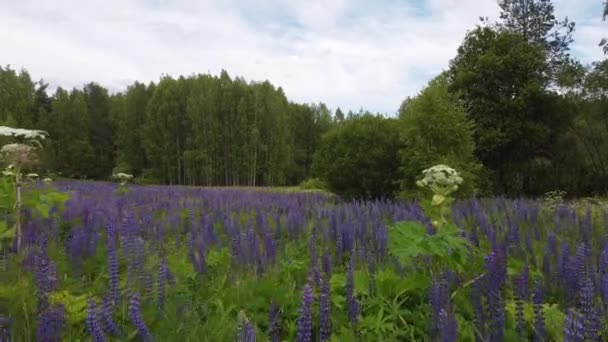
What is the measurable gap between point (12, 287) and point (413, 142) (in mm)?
10610

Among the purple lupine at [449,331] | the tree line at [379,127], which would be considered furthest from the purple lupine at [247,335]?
the tree line at [379,127]

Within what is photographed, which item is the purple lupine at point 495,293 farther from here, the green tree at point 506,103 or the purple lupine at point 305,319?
the green tree at point 506,103

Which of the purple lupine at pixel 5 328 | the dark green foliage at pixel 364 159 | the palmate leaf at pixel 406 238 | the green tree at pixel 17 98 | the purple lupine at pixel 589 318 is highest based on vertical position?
the green tree at pixel 17 98

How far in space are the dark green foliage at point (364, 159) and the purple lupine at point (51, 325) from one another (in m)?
11.6

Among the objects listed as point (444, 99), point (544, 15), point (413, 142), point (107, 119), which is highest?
point (544, 15)

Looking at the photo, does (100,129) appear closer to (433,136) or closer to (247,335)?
(433,136)

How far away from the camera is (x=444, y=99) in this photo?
12.9 m

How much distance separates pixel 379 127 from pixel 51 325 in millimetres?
12567

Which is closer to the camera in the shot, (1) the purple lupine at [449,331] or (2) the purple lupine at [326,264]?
(1) the purple lupine at [449,331]

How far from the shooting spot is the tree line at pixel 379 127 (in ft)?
44.9

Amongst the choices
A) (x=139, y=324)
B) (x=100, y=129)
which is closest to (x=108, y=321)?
(x=139, y=324)

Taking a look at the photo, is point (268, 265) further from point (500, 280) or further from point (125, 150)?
point (125, 150)

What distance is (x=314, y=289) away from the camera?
3.04 metres

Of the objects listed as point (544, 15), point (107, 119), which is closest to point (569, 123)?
point (544, 15)
